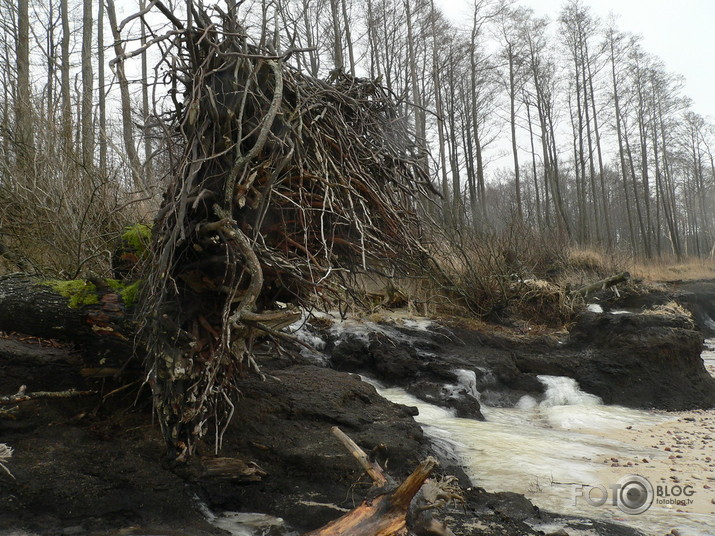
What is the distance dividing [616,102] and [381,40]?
43.5ft

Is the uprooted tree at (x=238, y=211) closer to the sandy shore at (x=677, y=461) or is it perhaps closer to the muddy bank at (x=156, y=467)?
the muddy bank at (x=156, y=467)

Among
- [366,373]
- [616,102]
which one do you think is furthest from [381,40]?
[366,373]

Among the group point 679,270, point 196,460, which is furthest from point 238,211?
point 679,270

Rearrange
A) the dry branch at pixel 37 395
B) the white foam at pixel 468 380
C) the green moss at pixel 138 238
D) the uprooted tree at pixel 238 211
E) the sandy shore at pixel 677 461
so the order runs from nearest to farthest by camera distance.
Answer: the uprooted tree at pixel 238 211 < the dry branch at pixel 37 395 < the green moss at pixel 138 238 < the sandy shore at pixel 677 461 < the white foam at pixel 468 380

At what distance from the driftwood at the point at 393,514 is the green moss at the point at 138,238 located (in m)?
2.26

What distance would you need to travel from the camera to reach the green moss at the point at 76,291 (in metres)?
3.51

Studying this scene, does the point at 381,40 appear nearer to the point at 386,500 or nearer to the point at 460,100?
the point at 460,100

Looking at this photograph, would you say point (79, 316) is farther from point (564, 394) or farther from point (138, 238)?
point (564, 394)

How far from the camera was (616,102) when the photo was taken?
2620 cm

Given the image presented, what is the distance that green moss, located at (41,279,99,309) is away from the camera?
11.5ft

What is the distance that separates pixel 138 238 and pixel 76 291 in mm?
575

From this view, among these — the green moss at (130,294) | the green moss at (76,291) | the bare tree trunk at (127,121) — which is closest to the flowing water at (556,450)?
the green moss at (130,294)

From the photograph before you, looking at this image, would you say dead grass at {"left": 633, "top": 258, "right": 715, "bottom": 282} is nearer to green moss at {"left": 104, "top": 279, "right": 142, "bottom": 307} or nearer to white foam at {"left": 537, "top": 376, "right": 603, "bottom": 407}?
white foam at {"left": 537, "top": 376, "right": 603, "bottom": 407}

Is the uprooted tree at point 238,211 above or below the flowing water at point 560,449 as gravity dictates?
above
